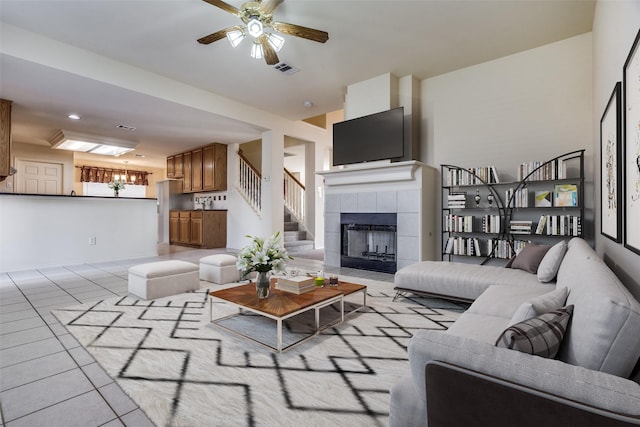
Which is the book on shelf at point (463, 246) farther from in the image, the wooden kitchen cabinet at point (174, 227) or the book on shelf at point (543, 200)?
the wooden kitchen cabinet at point (174, 227)

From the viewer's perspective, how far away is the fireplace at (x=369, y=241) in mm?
4773

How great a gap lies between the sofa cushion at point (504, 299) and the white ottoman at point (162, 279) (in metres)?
2.89

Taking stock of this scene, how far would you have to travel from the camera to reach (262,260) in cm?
243

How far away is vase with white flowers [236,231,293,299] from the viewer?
2445 mm

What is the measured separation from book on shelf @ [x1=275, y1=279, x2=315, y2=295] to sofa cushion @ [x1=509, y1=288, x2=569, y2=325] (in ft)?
5.26

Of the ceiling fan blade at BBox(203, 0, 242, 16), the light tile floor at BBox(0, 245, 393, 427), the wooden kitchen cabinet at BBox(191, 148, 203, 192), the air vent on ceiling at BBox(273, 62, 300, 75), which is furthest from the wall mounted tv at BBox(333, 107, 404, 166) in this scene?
the wooden kitchen cabinet at BBox(191, 148, 203, 192)

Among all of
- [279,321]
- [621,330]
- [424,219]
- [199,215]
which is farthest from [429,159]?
[199,215]

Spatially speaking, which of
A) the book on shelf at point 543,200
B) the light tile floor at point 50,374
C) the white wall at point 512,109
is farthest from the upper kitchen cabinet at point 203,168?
the book on shelf at point 543,200

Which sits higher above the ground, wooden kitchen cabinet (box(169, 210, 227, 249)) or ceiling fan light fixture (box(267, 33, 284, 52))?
ceiling fan light fixture (box(267, 33, 284, 52))

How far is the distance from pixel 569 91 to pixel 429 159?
1.82 metres

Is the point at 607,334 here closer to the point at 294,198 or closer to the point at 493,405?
the point at 493,405

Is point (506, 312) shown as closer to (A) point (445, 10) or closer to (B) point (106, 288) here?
(A) point (445, 10)

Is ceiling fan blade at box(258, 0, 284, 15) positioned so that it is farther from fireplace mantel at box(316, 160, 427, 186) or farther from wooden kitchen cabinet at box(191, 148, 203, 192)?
wooden kitchen cabinet at box(191, 148, 203, 192)

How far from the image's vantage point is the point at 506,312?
190 centimetres
